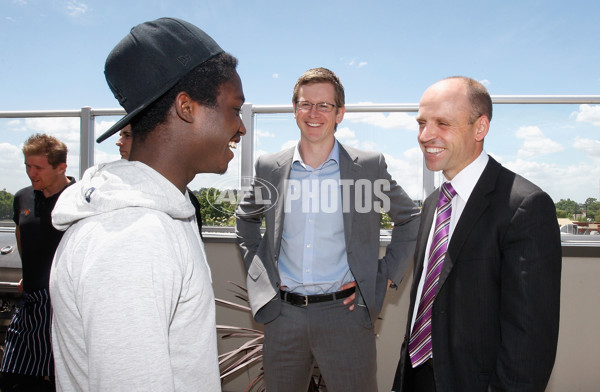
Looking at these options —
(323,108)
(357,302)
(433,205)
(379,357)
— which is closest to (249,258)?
(357,302)

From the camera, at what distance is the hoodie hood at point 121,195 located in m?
0.67

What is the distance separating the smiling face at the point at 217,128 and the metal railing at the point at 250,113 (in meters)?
2.24

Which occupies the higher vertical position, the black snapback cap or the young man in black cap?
the black snapback cap

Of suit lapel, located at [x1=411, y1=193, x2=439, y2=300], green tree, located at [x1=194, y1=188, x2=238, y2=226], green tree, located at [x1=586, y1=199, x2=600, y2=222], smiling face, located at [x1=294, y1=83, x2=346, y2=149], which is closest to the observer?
suit lapel, located at [x1=411, y1=193, x2=439, y2=300]

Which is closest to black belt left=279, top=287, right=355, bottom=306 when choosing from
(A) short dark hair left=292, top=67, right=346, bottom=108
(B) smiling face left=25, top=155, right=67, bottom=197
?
(A) short dark hair left=292, top=67, right=346, bottom=108

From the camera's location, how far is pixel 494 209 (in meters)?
1.25

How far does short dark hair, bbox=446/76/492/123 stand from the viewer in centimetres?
141

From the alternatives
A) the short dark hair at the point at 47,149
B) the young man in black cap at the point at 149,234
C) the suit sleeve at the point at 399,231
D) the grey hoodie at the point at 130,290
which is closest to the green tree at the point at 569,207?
the suit sleeve at the point at 399,231

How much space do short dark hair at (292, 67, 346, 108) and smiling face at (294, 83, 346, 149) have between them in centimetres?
2

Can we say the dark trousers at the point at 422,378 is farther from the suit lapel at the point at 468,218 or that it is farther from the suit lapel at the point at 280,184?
the suit lapel at the point at 280,184

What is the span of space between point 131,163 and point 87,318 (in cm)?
29

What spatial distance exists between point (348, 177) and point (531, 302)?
1158 millimetres

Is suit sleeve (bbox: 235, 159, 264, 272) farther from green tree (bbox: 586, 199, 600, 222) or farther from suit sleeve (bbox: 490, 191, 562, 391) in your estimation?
green tree (bbox: 586, 199, 600, 222)

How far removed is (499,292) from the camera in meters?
1.22
